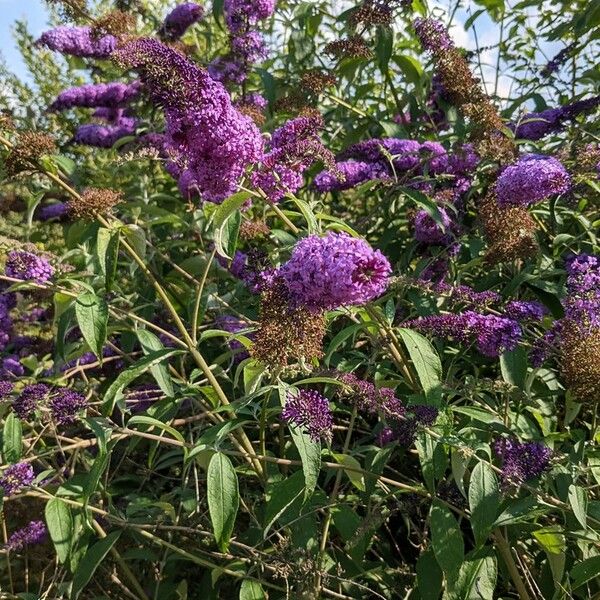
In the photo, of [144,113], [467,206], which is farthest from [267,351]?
[144,113]

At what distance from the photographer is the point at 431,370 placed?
1618mm

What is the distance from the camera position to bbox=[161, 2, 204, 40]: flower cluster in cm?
350

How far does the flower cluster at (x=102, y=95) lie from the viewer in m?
3.78

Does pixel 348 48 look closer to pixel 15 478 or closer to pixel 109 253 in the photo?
pixel 109 253

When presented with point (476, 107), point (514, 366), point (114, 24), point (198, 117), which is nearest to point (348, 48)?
point (476, 107)

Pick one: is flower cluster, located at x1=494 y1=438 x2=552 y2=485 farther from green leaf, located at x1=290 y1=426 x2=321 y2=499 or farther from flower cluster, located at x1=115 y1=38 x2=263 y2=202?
flower cluster, located at x1=115 y1=38 x2=263 y2=202

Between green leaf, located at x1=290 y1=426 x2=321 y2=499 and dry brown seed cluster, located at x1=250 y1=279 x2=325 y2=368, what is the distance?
21 cm

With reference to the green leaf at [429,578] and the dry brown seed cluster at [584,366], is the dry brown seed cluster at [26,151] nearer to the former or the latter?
the dry brown seed cluster at [584,366]

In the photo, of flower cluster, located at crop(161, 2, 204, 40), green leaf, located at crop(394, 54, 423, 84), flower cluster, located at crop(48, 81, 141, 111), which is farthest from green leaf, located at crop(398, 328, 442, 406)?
flower cluster, located at crop(48, 81, 141, 111)

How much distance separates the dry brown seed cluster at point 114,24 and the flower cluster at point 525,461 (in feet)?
7.32

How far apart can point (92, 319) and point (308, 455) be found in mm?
629

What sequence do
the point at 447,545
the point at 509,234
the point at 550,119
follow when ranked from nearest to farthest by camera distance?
1. the point at 447,545
2. the point at 509,234
3. the point at 550,119

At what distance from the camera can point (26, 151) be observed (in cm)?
174

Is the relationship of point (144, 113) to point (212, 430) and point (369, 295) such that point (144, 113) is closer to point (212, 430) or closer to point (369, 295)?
point (212, 430)
